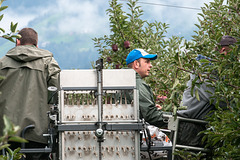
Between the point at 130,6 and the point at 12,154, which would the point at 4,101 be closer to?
the point at 12,154

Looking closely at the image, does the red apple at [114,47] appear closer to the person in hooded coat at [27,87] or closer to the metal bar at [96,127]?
the person in hooded coat at [27,87]

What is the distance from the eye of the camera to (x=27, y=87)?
3.90 meters

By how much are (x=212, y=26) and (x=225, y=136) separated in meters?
2.64

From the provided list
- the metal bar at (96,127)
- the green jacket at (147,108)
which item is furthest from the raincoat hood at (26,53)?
the metal bar at (96,127)

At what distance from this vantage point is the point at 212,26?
4.96 meters

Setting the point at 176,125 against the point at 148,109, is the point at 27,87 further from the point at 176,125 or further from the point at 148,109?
the point at 176,125

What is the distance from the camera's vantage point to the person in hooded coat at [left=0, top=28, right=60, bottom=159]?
3.86 metres

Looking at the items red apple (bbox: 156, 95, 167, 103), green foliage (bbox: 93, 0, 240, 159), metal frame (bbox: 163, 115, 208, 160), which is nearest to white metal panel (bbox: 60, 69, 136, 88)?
green foliage (bbox: 93, 0, 240, 159)

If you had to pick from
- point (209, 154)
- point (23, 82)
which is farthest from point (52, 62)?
point (209, 154)

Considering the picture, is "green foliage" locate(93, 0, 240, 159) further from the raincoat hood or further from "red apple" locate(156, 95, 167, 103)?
the raincoat hood

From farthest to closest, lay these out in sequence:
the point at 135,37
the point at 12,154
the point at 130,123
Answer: the point at 135,37
the point at 130,123
the point at 12,154

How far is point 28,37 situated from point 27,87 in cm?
55

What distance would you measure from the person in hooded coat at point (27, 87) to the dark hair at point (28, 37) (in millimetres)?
116

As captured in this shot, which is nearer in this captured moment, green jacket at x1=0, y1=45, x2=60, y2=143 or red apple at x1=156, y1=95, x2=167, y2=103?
green jacket at x1=0, y1=45, x2=60, y2=143
